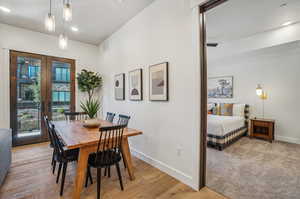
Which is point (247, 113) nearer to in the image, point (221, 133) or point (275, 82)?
point (275, 82)

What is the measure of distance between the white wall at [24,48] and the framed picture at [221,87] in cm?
483

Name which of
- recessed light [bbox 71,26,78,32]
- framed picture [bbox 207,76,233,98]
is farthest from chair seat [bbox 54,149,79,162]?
framed picture [bbox 207,76,233,98]

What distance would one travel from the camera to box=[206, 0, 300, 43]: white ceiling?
2.53 m

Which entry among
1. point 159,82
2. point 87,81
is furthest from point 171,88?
point 87,81

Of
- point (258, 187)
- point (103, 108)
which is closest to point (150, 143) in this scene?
point (258, 187)

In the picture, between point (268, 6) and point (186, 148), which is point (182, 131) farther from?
point (268, 6)

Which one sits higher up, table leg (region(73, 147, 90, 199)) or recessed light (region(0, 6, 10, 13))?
recessed light (region(0, 6, 10, 13))

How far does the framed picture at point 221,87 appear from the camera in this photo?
5061mm

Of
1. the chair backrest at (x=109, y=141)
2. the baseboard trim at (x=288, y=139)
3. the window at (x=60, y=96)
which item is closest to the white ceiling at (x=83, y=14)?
the window at (x=60, y=96)

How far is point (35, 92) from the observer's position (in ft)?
12.4

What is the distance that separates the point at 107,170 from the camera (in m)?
2.30

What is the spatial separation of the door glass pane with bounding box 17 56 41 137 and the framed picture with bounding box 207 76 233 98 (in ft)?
19.3

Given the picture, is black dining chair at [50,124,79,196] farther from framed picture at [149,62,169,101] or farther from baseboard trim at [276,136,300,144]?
baseboard trim at [276,136,300,144]

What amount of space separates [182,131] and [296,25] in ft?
12.6
